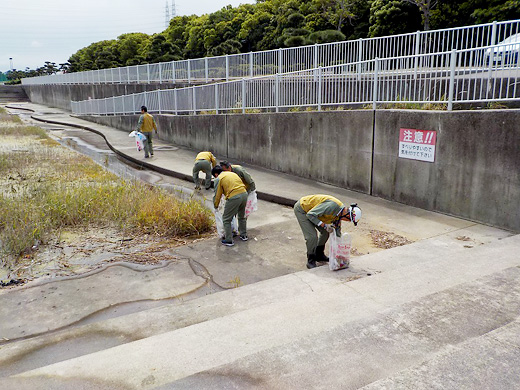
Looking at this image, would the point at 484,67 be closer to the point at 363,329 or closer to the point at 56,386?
the point at 363,329

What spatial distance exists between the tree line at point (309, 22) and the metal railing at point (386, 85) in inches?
378

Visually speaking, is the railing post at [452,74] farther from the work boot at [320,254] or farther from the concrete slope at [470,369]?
the concrete slope at [470,369]

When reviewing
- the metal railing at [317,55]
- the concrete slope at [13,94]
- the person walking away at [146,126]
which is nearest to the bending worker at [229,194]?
the metal railing at [317,55]

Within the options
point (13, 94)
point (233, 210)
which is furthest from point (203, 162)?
point (13, 94)

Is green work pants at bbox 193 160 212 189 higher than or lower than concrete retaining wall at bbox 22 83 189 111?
lower

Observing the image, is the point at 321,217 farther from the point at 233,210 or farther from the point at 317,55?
the point at 317,55

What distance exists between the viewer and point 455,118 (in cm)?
734

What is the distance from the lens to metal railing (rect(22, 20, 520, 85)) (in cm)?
957

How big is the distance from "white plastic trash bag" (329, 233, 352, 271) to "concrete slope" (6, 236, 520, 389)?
483mm

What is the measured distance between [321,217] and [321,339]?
1.89 metres

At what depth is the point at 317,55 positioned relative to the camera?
13352 millimetres

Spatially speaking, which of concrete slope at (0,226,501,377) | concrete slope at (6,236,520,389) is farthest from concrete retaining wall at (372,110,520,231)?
concrete slope at (6,236,520,389)

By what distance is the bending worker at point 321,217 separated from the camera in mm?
5257

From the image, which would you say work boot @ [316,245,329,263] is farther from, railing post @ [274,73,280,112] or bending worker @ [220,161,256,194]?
railing post @ [274,73,280,112]
